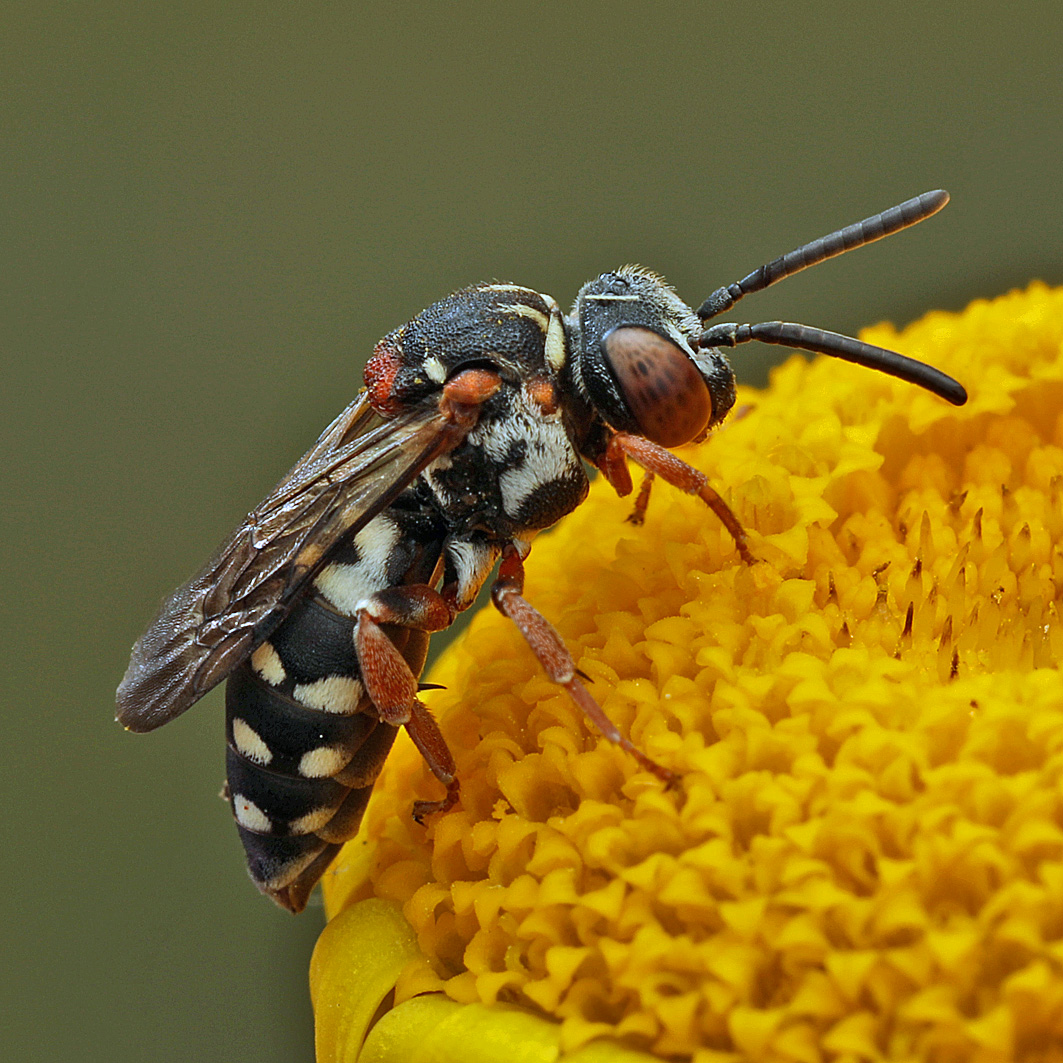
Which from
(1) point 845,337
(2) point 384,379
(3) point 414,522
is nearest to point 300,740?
(3) point 414,522

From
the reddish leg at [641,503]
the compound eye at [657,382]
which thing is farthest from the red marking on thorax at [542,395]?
the reddish leg at [641,503]

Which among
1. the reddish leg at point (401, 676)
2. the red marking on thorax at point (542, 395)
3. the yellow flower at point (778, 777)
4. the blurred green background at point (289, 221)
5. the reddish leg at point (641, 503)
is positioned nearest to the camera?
the yellow flower at point (778, 777)

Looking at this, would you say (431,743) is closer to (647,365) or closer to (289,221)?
(647,365)

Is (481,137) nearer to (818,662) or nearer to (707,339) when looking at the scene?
(707,339)

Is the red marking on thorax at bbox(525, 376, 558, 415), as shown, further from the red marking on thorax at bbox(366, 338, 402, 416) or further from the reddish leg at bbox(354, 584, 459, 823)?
the reddish leg at bbox(354, 584, 459, 823)

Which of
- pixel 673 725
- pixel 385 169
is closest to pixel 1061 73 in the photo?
pixel 385 169

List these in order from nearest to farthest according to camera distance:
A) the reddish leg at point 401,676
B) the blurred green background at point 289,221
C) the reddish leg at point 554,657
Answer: the reddish leg at point 554,657 → the reddish leg at point 401,676 → the blurred green background at point 289,221

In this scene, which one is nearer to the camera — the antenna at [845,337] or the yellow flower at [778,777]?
A: the yellow flower at [778,777]

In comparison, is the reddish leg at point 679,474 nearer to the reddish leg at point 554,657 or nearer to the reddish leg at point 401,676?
the reddish leg at point 554,657
